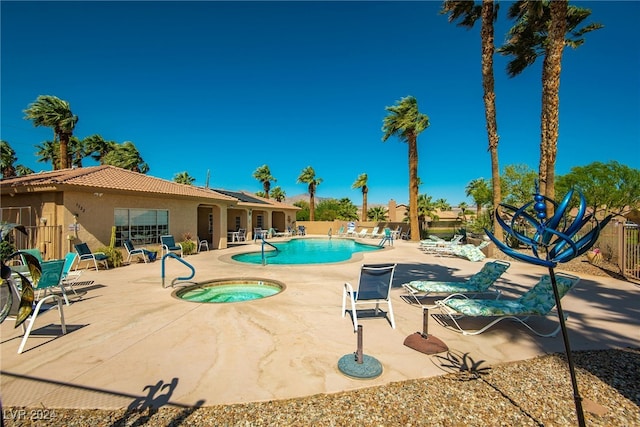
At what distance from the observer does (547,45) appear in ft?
40.2

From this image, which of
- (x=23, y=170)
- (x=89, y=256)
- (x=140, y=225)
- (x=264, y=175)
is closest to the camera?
(x=89, y=256)

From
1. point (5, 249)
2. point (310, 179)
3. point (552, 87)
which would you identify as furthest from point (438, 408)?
point (310, 179)

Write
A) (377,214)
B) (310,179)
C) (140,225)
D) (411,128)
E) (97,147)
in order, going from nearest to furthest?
(140,225)
(411,128)
(97,147)
(310,179)
(377,214)

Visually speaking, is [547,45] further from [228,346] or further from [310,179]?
[310,179]

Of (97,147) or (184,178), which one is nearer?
(97,147)

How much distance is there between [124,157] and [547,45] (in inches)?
1478

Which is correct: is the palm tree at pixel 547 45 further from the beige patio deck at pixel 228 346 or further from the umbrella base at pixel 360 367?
the umbrella base at pixel 360 367

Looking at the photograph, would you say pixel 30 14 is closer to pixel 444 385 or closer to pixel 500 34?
pixel 444 385

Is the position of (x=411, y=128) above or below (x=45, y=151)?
below

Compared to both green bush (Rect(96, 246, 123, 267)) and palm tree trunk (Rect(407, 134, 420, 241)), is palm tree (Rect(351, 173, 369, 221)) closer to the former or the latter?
palm tree trunk (Rect(407, 134, 420, 241))

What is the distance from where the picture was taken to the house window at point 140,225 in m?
12.8

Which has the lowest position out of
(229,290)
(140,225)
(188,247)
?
(229,290)

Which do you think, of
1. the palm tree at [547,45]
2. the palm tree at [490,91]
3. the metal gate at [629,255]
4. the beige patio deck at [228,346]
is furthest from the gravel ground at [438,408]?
the palm tree at [490,91]

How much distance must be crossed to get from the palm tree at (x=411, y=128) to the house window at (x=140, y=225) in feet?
58.4
